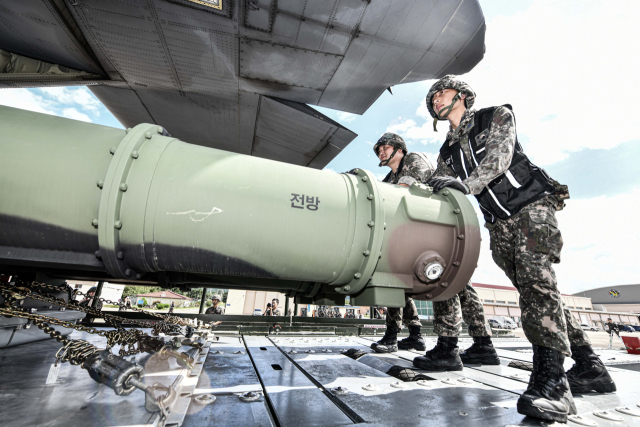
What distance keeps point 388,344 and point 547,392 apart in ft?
5.65

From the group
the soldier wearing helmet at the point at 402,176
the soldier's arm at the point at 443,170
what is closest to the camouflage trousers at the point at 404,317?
the soldier wearing helmet at the point at 402,176

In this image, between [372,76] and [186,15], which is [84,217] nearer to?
[186,15]

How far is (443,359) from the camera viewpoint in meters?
2.09

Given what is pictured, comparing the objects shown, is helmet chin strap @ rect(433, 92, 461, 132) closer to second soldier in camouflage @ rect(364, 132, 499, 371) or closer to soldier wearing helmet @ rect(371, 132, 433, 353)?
second soldier in camouflage @ rect(364, 132, 499, 371)

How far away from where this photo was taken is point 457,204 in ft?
5.36

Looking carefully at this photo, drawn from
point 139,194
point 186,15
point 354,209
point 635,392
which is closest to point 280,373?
point 354,209

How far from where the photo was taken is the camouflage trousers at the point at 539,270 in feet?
4.80

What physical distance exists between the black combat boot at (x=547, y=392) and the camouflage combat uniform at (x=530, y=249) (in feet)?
0.19

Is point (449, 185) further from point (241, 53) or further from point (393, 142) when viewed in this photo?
point (241, 53)

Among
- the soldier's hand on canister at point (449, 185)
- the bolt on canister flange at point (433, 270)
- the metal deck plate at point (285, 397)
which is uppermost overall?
the soldier's hand on canister at point (449, 185)

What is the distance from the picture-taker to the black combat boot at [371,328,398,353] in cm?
271

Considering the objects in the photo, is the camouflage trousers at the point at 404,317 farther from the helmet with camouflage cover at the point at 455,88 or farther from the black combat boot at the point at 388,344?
the helmet with camouflage cover at the point at 455,88

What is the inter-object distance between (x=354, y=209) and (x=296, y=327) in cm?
315

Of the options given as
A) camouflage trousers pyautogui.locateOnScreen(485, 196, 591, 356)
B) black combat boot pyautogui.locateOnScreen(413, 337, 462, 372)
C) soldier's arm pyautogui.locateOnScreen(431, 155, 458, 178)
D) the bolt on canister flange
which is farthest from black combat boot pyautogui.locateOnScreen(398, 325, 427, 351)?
the bolt on canister flange
